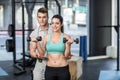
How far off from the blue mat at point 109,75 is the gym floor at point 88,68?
0.09 metres

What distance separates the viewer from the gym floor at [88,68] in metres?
6.09

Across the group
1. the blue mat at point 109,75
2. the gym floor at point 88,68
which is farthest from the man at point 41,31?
the blue mat at point 109,75

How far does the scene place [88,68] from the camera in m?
7.16

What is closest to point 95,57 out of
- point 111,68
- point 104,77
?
point 111,68

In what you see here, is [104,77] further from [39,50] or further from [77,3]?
[77,3]

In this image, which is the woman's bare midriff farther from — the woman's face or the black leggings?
the woman's face

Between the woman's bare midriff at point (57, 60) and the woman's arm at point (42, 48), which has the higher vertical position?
the woman's arm at point (42, 48)

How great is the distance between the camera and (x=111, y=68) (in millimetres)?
7152

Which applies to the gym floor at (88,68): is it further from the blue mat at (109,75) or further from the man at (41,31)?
the man at (41,31)

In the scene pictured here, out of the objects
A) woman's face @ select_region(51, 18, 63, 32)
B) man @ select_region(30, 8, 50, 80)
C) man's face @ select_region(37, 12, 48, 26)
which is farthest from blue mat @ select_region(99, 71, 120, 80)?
woman's face @ select_region(51, 18, 63, 32)

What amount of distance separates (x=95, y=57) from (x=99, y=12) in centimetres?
127

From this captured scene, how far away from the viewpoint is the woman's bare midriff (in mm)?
2889

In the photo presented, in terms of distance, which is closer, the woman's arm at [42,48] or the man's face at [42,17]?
the woman's arm at [42,48]

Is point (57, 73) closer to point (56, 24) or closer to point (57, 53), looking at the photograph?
point (57, 53)
